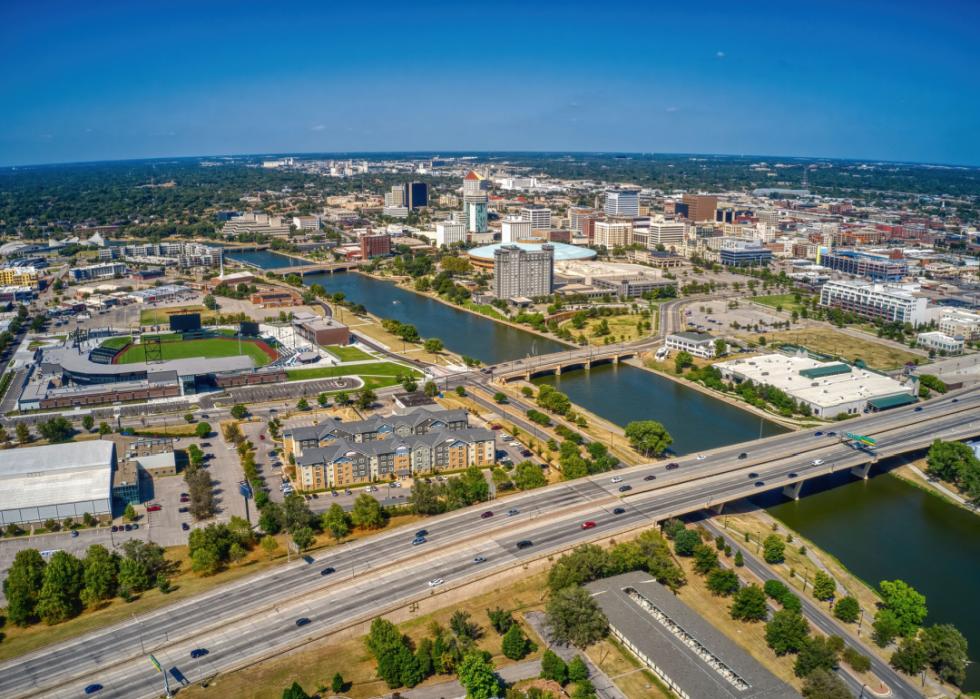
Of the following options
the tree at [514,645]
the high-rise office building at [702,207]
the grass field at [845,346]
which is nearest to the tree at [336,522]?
the tree at [514,645]

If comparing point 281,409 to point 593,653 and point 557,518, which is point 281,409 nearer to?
point 557,518

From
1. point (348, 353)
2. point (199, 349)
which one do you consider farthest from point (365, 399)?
point (199, 349)

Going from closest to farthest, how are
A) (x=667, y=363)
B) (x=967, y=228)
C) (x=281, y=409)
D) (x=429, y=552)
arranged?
(x=429, y=552) < (x=281, y=409) < (x=667, y=363) < (x=967, y=228)

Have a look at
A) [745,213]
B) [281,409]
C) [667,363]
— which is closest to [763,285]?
[667,363]

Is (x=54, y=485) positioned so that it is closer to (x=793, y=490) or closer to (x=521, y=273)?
(x=793, y=490)

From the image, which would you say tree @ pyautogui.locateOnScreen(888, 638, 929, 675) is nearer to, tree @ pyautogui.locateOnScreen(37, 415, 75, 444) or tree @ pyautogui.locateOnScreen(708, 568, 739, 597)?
tree @ pyautogui.locateOnScreen(708, 568, 739, 597)

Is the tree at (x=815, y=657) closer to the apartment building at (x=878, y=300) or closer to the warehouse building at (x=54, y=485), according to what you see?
the warehouse building at (x=54, y=485)
